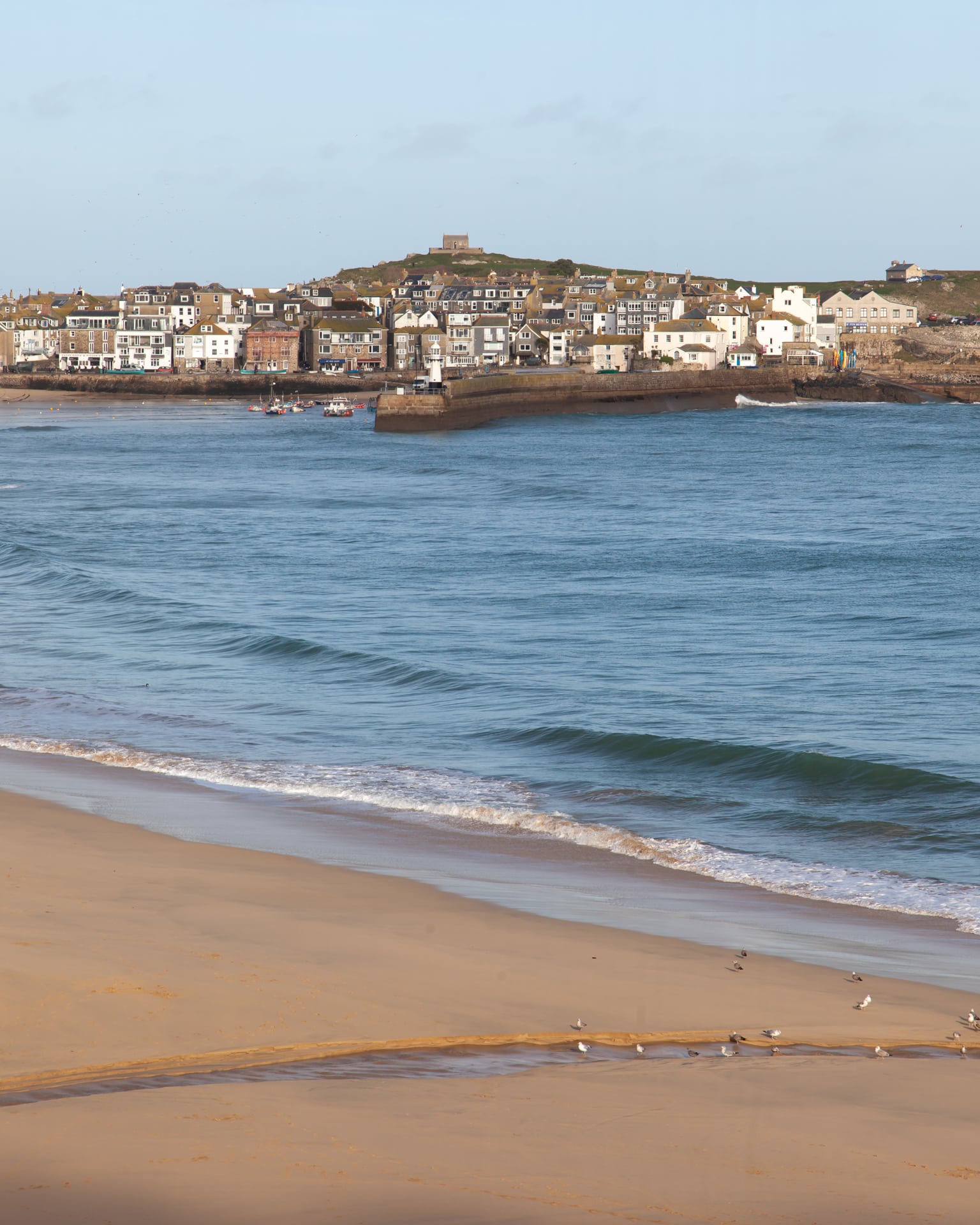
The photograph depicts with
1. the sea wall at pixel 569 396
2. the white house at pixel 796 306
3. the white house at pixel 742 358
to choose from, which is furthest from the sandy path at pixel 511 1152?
the white house at pixel 796 306

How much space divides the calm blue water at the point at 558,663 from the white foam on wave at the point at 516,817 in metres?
0.04

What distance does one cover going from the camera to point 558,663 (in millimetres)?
16078

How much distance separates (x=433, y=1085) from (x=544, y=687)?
985 cm

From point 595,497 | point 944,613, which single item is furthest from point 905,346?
point 944,613

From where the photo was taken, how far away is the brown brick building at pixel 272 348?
127 m

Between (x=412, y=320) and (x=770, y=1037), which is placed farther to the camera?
(x=412, y=320)

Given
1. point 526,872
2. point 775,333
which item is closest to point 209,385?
point 775,333

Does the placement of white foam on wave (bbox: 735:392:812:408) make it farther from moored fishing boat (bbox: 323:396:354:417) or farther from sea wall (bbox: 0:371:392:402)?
sea wall (bbox: 0:371:392:402)

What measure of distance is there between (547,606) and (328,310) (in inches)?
4885

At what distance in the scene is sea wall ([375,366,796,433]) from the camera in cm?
7356

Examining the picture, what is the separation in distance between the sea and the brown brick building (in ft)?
302

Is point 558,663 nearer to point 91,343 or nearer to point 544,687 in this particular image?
point 544,687

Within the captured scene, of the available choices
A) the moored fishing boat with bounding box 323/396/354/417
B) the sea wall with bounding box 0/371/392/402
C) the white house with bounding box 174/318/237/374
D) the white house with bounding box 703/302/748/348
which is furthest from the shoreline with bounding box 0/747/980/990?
the white house with bounding box 174/318/237/374

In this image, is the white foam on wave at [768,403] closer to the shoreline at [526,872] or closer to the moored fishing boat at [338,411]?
the moored fishing boat at [338,411]
